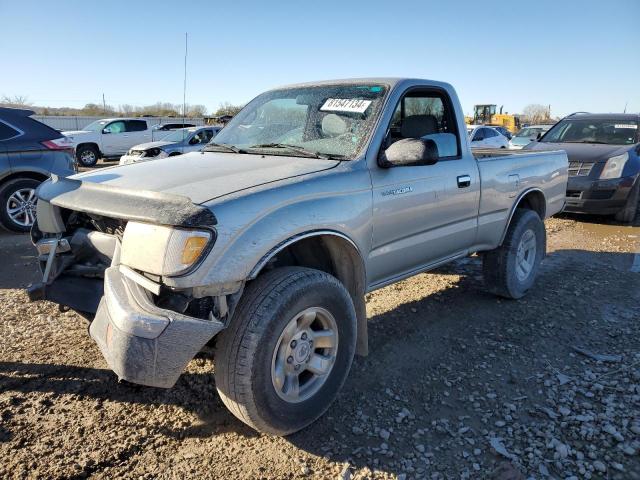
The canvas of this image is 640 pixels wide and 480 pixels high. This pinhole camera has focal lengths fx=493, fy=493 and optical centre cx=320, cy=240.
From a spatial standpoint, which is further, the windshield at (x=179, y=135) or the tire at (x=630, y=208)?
the windshield at (x=179, y=135)

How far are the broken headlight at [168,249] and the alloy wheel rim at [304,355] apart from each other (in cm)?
63

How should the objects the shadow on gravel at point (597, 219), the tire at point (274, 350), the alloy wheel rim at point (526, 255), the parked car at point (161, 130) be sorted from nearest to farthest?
the tire at point (274, 350), the alloy wheel rim at point (526, 255), the shadow on gravel at point (597, 219), the parked car at point (161, 130)

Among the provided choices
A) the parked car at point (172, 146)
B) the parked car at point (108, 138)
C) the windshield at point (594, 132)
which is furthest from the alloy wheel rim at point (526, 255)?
the parked car at point (108, 138)

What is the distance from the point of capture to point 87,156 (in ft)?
61.9

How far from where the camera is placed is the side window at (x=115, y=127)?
1923 centimetres

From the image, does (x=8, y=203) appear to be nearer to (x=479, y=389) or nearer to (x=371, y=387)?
(x=371, y=387)

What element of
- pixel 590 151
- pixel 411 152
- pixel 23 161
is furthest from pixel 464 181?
pixel 23 161

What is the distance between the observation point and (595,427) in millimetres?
2797

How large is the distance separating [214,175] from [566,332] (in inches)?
124

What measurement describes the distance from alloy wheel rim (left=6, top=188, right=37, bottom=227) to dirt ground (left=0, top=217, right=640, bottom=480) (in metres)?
3.07

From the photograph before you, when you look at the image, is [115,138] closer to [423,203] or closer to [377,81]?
[377,81]

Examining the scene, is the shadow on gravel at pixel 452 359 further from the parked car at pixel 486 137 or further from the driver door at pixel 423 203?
the parked car at pixel 486 137

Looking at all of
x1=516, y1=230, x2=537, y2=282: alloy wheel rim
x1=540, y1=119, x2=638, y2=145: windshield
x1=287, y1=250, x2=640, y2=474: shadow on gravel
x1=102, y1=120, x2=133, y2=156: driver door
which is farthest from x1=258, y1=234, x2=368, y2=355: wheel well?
x1=102, y1=120, x2=133, y2=156: driver door

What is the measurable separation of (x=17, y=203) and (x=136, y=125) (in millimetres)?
13776
